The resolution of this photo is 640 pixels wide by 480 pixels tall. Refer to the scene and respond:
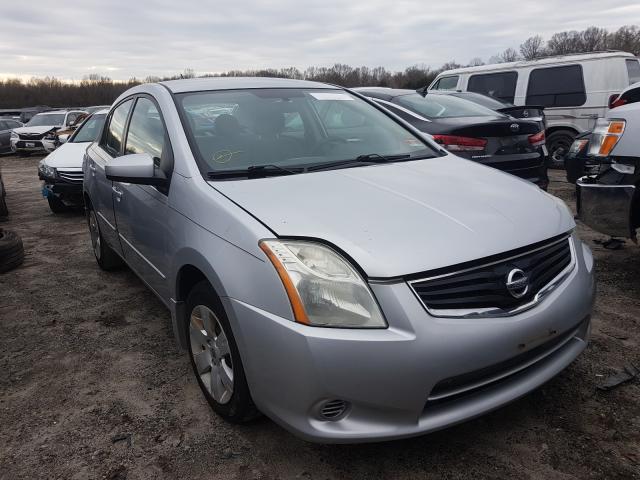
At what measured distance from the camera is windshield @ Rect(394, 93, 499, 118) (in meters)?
5.90

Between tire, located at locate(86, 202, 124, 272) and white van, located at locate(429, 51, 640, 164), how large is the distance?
27.3ft

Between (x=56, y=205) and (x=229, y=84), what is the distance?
18.9ft

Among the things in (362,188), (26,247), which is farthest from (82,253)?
(362,188)

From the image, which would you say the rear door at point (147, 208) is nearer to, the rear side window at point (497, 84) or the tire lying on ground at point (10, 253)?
the tire lying on ground at point (10, 253)

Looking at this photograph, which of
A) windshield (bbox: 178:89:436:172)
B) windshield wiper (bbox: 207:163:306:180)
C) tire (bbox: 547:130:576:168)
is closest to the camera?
windshield wiper (bbox: 207:163:306:180)

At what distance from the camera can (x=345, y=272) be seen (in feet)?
6.24

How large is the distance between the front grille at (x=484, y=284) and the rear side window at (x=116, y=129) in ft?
9.49

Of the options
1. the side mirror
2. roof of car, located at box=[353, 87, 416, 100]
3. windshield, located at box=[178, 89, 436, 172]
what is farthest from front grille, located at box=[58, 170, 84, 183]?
the side mirror

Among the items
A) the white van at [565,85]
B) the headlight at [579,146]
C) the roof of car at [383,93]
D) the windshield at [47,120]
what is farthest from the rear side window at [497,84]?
the windshield at [47,120]

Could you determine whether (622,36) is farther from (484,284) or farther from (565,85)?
(484,284)

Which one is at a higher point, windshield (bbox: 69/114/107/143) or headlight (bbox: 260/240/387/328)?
windshield (bbox: 69/114/107/143)

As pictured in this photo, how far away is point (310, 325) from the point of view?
1854 mm

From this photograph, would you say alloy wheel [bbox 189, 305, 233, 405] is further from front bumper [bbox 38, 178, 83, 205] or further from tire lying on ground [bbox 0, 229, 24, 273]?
front bumper [bbox 38, 178, 83, 205]

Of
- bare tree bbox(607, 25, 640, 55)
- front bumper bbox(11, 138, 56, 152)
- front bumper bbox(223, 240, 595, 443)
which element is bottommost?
front bumper bbox(223, 240, 595, 443)
